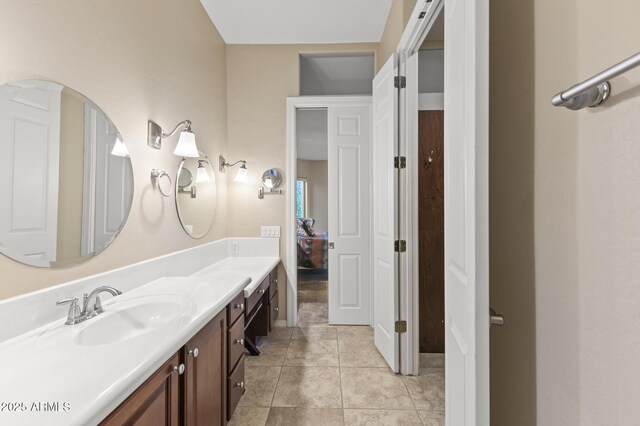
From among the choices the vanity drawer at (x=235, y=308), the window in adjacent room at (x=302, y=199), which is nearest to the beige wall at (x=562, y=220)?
the vanity drawer at (x=235, y=308)

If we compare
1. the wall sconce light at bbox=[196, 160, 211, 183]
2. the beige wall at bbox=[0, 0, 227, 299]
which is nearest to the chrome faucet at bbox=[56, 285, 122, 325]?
the beige wall at bbox=[0, 0, 227, 299]

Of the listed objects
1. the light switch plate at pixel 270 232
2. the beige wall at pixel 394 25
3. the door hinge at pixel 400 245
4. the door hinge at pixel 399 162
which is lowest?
the door hinge at pixel 400 245

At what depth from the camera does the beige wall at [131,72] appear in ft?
3.41

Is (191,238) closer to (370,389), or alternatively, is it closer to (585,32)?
(370,389)

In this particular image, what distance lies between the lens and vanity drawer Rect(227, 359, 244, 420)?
5.20 ft

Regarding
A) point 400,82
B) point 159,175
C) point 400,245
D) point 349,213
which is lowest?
point 400,245

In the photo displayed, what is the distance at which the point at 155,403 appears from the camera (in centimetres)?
90

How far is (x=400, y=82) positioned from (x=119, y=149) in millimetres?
1912

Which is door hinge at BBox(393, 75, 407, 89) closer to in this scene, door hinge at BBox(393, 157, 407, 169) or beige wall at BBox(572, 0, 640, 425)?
door hinge at BBox(393, 157, 407, 169)

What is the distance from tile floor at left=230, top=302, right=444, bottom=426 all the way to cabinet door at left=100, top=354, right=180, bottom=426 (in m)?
0.90

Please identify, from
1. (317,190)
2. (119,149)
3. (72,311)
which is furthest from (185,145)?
(317,190)

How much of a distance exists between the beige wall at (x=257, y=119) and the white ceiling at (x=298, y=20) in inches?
5.5

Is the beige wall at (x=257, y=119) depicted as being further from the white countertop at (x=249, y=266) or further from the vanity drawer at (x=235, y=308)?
the vanity drawer at (x=235, y=308)

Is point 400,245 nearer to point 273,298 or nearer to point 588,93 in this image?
point 273,298
